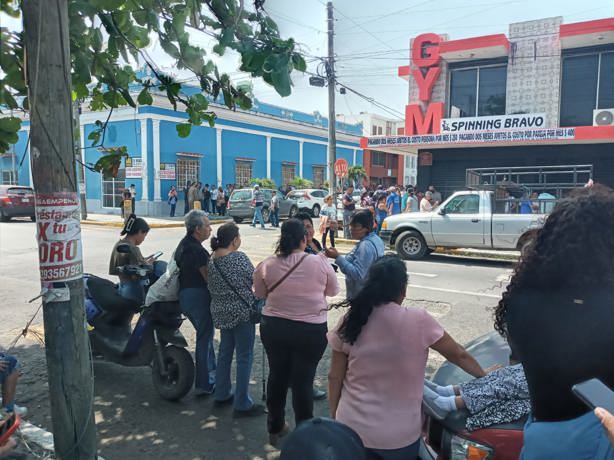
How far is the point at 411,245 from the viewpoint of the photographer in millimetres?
12180

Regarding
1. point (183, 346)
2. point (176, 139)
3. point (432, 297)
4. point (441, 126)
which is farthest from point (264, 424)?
point (176, 139)

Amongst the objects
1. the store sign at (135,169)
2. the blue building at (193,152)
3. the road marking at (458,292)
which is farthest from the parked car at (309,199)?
the road marking at (458,292)

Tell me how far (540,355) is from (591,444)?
29 centimetres

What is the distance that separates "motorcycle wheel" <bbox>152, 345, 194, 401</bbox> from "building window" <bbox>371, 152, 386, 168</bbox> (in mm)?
46819

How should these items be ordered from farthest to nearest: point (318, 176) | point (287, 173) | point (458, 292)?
point (318, 176) < point (287, 173) < point (458, 292)

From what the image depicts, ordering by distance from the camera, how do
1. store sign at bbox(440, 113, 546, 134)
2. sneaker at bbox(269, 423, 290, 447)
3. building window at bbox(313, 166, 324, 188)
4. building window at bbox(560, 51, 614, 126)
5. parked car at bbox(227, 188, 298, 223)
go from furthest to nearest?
building window at bbox(313, 166, 324, 188) < parked car at bbox(227, 188, 298, 223) < store sign at bbox(440, 113, 546, 134) < building window at bbox(560, 51, 614, 126) < sneaker at bbox(269, 423, 290, 447)

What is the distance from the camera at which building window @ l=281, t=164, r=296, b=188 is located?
34062 mm

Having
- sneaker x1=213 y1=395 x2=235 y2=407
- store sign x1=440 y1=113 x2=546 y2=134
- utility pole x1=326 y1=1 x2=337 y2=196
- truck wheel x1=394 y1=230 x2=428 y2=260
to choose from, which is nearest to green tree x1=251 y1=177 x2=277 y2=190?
utility pole x1=326 y1=1 x2=337 y2=196

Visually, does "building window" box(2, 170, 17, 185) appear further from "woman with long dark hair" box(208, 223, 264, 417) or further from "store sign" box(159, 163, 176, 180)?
"woman with long dark hair" box(208, 223, 264, 417)

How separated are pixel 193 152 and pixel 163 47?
23.9m

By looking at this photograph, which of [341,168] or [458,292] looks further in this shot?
[341,168]

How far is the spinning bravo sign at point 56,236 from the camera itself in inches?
104

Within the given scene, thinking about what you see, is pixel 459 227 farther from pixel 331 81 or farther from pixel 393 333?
pixel 393 333

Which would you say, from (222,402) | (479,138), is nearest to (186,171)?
(479,138)
